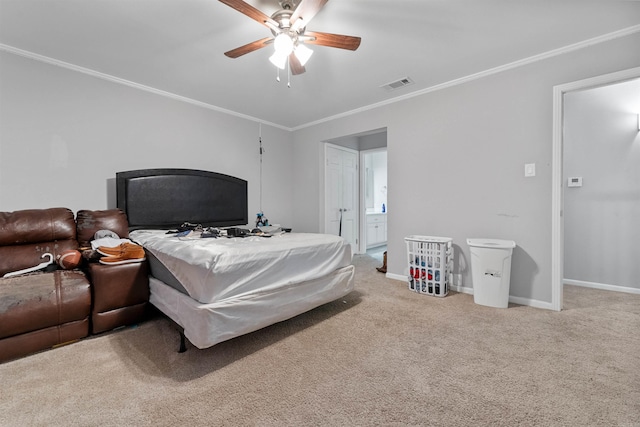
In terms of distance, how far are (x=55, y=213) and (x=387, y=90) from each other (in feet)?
12.1

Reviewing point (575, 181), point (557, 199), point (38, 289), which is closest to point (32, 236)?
point (38, 289)

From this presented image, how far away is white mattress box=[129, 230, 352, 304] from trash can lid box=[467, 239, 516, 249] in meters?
1.49

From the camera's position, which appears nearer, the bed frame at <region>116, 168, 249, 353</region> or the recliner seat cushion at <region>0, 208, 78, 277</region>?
the recliner seat cushion at <region>0, 208, 78, 277</region>

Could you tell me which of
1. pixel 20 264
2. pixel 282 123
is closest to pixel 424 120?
pixel 282 123

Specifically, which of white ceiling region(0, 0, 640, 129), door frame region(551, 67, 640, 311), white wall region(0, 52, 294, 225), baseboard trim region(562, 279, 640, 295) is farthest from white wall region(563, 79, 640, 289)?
white wall region(0, 52, 294, 225)

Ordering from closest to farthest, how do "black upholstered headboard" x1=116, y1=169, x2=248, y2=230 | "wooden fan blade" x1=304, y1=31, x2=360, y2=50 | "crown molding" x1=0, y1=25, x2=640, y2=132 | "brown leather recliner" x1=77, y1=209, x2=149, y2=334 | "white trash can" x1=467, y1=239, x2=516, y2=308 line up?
"wooden fan blade" x1=304, y1=31, x2=360, y2=50 < "brown leather recliner" x1=77, y1=209, x2=149, y2=334 < "crown molding" x1=0, y1=25, x2=640, y2=132 < "white trash can" x1=467, y1=239, x2=516, y2=308 < "black upholstered headboard" x1=116, y1=169, x2=248, y2=230

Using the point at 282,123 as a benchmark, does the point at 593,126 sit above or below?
below

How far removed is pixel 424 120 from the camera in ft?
11.1

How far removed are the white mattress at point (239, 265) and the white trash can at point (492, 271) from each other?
1484 mm

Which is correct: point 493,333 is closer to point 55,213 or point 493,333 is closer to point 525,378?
point 525,378

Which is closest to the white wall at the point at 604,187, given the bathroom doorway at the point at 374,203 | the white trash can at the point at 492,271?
the white trash can at the point at 492,271

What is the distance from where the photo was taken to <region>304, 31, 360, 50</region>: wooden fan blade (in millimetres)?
1883

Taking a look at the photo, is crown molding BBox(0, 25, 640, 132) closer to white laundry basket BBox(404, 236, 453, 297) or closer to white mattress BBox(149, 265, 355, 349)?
white laundry basket BBox(404, 236, 453, 297)

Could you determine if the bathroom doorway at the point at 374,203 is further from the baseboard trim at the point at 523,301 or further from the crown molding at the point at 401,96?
the baseboard trim at the point at 523,301
